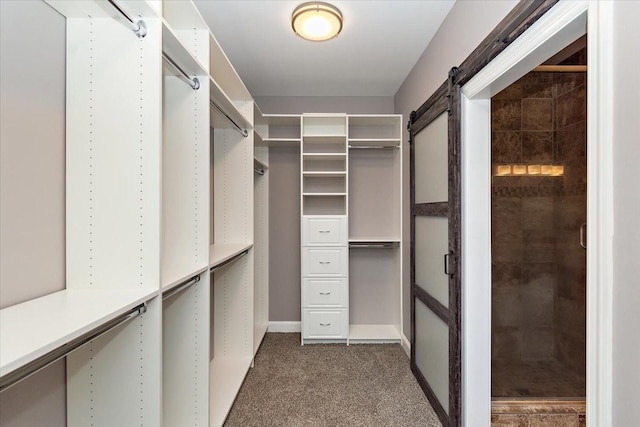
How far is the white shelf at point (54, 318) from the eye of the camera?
0.66 meters

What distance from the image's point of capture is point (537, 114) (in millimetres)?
2824

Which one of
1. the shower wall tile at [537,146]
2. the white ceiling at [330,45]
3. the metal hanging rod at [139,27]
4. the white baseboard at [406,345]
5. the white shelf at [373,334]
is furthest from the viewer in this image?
the white shelf at [373,334]

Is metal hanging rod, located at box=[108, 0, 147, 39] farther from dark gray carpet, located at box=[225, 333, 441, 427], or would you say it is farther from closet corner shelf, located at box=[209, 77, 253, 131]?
dark gray carpet, located at box=[225, 333, 441, 427]

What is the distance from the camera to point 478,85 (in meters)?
1.62

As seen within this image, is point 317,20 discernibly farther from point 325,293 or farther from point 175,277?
point 325,293

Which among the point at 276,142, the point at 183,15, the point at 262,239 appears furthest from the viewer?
the point at 262,239

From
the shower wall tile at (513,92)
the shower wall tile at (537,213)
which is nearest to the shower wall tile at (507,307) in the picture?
the shower wall tile at (537,213)

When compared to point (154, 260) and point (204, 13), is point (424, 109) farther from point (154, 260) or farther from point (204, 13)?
point (154, 260)

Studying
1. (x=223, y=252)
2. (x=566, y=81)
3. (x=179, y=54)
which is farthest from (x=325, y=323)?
(x=566, y=81)

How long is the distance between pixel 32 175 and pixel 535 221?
3.38m

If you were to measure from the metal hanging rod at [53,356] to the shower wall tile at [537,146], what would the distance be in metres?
3.12

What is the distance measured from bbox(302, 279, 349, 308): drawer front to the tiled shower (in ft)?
4.52

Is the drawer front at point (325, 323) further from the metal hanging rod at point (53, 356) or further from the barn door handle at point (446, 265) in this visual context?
the metal hanging rod at point (53, 356)

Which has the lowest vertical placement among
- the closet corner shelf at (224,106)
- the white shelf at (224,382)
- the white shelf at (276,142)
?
the white shelf at (224,382)
